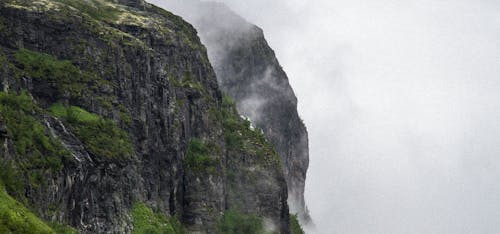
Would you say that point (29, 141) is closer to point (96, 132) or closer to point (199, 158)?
point (96, 132)

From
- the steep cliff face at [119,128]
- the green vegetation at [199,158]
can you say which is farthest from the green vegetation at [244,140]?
the green vegetation at [199,158]

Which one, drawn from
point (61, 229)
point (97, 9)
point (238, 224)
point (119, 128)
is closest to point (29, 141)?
point (61, 229)

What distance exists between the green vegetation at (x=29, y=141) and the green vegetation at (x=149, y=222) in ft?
73.5

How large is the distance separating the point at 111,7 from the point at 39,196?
81.8 meters

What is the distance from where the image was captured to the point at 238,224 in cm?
16862

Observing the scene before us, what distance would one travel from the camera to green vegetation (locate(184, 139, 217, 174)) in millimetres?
165750

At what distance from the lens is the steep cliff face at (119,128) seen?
116 meters

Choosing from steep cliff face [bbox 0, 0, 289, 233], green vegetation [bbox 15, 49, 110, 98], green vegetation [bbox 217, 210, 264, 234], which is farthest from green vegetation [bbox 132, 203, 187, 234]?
green vegetation [bbox 15, 49, 110, 98]

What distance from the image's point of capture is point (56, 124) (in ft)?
409

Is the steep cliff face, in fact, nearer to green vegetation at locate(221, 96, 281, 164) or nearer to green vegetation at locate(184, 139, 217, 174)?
green vegetation at locate(184, 139, 217, 174)

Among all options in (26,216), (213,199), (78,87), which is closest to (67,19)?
(78,87)

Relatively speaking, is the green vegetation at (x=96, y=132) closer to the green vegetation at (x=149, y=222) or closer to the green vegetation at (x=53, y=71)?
the green vegetation at (x=53, y=71)

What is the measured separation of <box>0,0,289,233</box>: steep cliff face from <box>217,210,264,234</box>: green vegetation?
5.68ft

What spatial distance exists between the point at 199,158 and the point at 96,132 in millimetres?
36365
